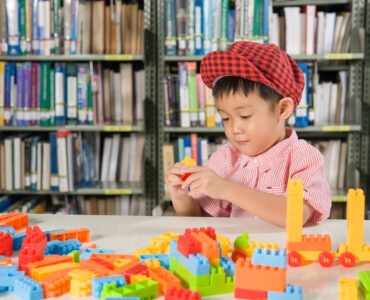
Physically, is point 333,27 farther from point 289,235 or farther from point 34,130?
point 289,235

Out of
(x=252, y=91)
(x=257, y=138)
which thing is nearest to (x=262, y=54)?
(x=252, y=91)

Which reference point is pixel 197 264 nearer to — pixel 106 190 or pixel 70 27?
pixel 106 190

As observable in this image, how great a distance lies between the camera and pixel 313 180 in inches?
50.5

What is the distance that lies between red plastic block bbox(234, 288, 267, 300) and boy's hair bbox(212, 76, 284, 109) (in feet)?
2.20

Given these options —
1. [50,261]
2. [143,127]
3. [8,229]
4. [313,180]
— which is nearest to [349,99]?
[143,127]

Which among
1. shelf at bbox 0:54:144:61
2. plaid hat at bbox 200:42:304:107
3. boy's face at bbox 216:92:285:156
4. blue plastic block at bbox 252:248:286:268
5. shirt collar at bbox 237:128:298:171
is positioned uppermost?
shelf at bbox 0:54:144:61

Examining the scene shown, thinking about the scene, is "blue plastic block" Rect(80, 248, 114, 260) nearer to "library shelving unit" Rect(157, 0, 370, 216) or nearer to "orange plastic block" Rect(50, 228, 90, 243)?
"orange plastic block" Rect(50, 228, 90, 243)

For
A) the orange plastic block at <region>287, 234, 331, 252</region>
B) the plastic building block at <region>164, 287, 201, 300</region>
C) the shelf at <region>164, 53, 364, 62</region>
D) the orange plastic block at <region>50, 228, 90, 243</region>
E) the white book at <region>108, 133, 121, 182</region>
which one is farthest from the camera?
the white book at <region>108, 133, 121, 182</region>

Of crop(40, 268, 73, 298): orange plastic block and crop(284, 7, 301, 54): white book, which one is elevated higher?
crop(284, 7, 301, 54): white book

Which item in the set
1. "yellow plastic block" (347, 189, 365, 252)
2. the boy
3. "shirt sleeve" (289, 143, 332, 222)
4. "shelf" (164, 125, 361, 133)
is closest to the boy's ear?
the boy

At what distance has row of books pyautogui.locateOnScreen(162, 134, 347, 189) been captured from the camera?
8.75 feet

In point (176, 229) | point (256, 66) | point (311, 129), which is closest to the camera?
point (176, 229)

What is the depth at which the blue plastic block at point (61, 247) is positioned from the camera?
36.3 inches

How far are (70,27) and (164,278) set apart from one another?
2130 mm
